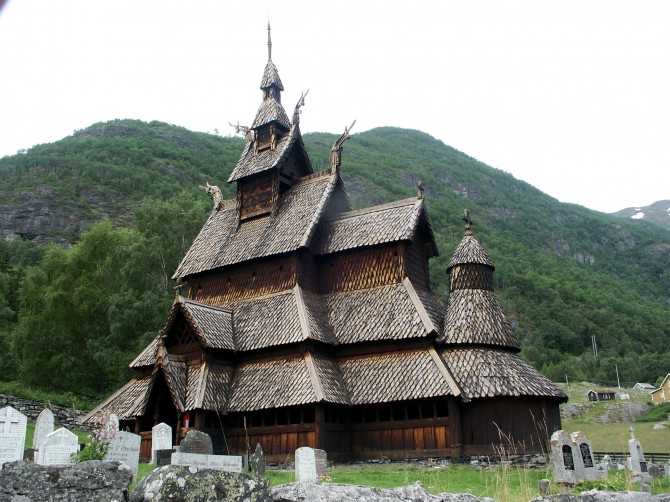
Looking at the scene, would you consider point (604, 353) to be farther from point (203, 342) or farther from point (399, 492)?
point (399, 492)

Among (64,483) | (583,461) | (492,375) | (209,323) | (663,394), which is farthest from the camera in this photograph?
(663,394)

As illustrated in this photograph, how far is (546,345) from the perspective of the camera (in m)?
114

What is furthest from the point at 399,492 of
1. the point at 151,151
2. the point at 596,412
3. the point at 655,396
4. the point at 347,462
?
the point at 151,151

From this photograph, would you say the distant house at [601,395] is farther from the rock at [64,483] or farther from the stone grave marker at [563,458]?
the rock at [64,483]

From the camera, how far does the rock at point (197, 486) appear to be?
505 centimetres

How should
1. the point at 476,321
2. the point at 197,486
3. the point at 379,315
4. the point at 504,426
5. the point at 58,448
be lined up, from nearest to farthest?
the point at 197,486, the point at 58,448, the point at 504,426, the point at 476,321, the point at 379,315

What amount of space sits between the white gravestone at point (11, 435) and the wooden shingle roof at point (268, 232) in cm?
1201

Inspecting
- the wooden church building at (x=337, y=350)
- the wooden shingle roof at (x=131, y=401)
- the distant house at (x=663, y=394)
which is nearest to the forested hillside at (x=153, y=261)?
the wooden shingle roof at (x=131, y=401)

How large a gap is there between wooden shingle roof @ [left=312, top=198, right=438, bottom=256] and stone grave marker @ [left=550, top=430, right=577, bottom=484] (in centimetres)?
992

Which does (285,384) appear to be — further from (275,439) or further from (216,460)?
(216,460)

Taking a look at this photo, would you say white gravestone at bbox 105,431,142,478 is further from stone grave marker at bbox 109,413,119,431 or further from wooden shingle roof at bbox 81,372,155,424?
wooden shingle roof at bbox 81,372,155,424

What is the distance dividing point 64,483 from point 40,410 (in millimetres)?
24542

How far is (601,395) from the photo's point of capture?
78.1 m

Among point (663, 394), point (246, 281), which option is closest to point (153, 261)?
point (246, 281)
